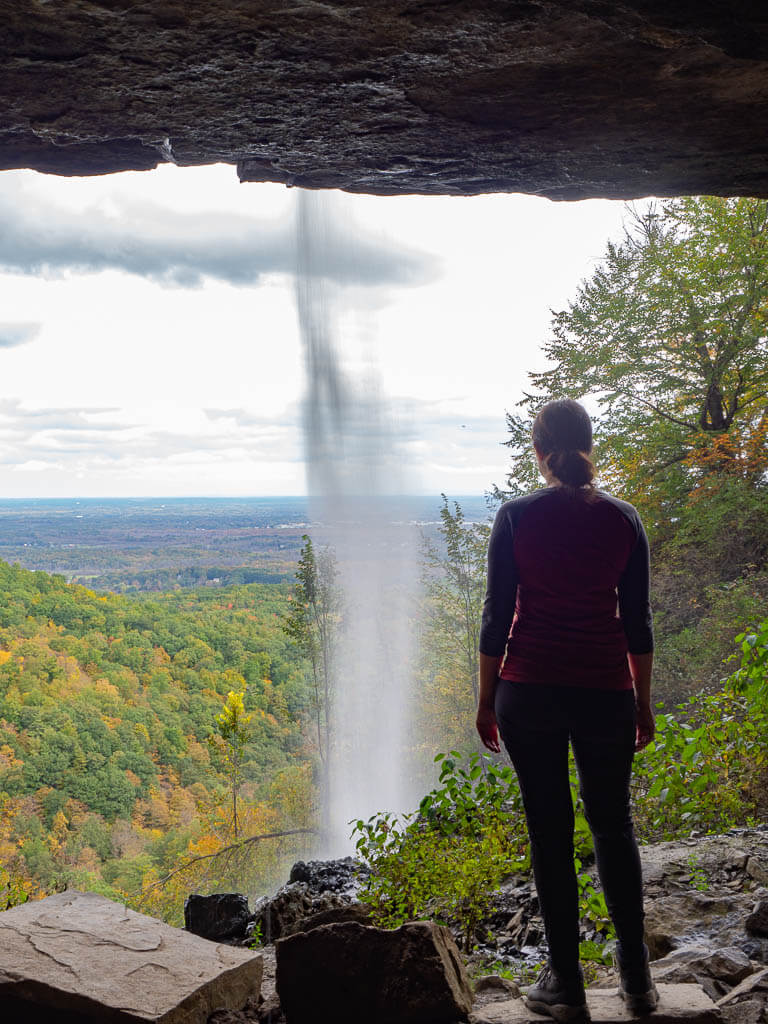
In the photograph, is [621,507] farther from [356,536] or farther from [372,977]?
[356,536]

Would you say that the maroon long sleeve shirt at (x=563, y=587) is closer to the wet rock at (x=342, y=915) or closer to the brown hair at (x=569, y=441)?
the brown hair at (x=569, y=441)

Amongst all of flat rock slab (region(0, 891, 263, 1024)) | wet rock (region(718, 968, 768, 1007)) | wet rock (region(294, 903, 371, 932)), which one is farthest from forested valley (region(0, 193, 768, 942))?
flat rock slab (region(0, 891, 263, 1024))

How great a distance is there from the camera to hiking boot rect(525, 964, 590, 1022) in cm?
183

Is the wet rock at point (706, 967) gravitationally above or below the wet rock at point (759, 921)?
above

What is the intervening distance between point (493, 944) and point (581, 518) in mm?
2360

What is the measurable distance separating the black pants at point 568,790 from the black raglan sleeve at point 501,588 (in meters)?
0.11

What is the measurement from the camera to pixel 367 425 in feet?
63.3

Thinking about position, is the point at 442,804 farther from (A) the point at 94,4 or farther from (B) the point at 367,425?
(B) the point at 367,425

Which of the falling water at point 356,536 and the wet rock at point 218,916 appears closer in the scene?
the wet rock at point 218,916

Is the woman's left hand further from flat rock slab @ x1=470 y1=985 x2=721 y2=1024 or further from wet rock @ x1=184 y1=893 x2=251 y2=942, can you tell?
wet rock @ x1=184 y1=893 x2=251 y2=942

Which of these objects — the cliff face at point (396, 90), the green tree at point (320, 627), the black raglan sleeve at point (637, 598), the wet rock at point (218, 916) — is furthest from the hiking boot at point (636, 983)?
the green tree at point (320, 627)

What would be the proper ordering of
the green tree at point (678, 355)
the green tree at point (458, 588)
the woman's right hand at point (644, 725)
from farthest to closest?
the green tree at point (458, 588), the green tree at point (678, 355), the woman's right hand at point (644, 725)

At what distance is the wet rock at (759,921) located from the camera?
252cm

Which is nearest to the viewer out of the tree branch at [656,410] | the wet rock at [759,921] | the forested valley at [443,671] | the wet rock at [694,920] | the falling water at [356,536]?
the wet rock at [759,921]
